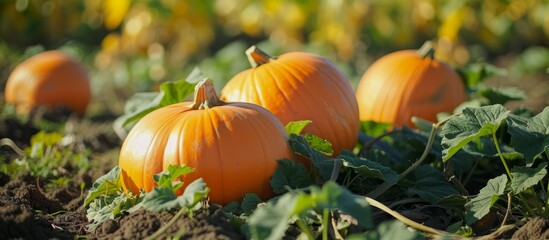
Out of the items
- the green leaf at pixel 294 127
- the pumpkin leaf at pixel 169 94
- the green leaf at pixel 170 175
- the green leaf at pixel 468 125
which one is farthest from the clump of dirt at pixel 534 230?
the pumpkin leaf at pixel 169 94

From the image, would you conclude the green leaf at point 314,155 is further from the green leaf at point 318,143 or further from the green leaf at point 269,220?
the green leaf at point 269,220

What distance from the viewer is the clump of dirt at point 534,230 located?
2.62 meters

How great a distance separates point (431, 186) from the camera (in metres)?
3.13

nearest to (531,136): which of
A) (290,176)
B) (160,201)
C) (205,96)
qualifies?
(290,176)

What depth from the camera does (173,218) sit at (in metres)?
A: 2.55

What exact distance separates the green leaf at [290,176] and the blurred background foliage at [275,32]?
163 inches

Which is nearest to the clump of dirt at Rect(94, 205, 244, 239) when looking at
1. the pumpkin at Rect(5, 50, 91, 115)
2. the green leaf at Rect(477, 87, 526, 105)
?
the green leaf at Rect(477, 87, 526, 105)

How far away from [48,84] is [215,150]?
12.3 feet

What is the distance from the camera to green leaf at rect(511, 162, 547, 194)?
109 inches

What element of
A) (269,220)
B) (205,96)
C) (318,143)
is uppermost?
(205,96)

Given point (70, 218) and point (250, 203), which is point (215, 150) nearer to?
point (250, 203)

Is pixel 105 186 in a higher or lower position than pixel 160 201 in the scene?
lower

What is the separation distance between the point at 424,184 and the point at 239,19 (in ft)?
22.1

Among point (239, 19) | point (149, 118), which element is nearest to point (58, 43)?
point (239, 19)
